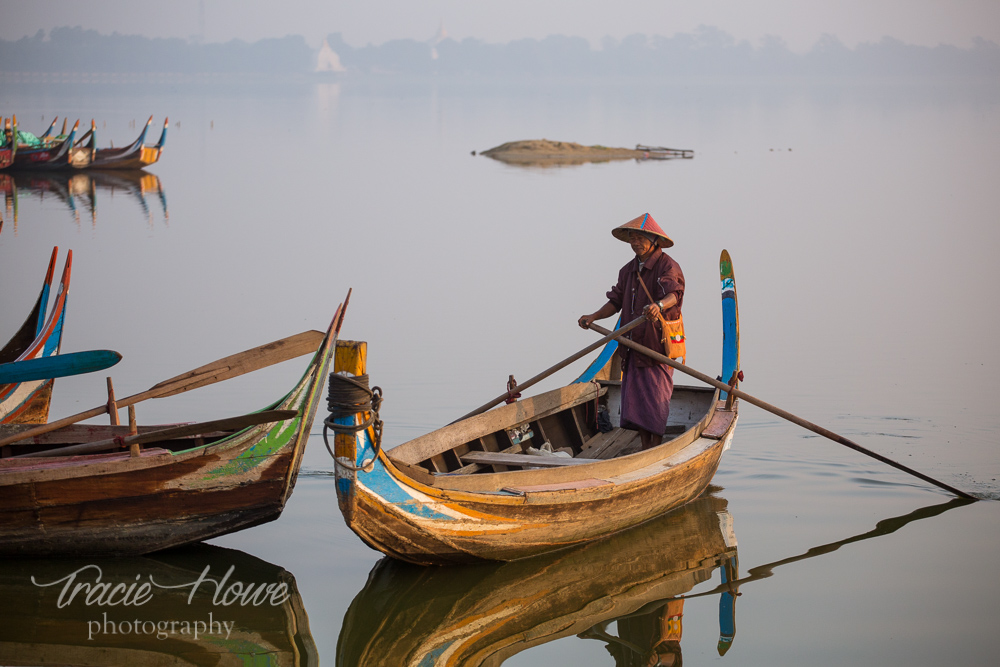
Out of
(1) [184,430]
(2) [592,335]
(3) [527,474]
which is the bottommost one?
(2) [592,335]

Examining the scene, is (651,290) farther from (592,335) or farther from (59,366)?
(592,335)

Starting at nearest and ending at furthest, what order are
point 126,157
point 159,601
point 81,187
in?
1. point 159,601
2. point 81,187
3. point 126,157

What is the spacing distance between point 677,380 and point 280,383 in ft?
10.2

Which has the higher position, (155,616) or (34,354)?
(34,354)

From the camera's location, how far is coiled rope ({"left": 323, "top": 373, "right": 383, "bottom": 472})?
420 cm

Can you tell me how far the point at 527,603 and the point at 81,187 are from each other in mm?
22553

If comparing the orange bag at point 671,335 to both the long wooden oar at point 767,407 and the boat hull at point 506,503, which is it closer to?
the long wooden oar at point 767,407

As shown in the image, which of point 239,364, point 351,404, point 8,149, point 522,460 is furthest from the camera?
point 8,149

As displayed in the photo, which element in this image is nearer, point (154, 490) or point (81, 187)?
point (154, 490)

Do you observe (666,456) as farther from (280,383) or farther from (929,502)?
(280,383)

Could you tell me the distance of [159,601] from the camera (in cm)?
476

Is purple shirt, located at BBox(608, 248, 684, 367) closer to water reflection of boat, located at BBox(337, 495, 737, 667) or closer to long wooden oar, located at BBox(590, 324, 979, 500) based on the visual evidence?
long wooden oar, located at BBox(590, 324, 979, 500)

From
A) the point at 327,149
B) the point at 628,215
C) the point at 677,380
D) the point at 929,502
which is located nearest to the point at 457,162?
the point at 327,149

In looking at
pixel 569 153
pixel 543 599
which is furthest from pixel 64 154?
pixel 543 599
